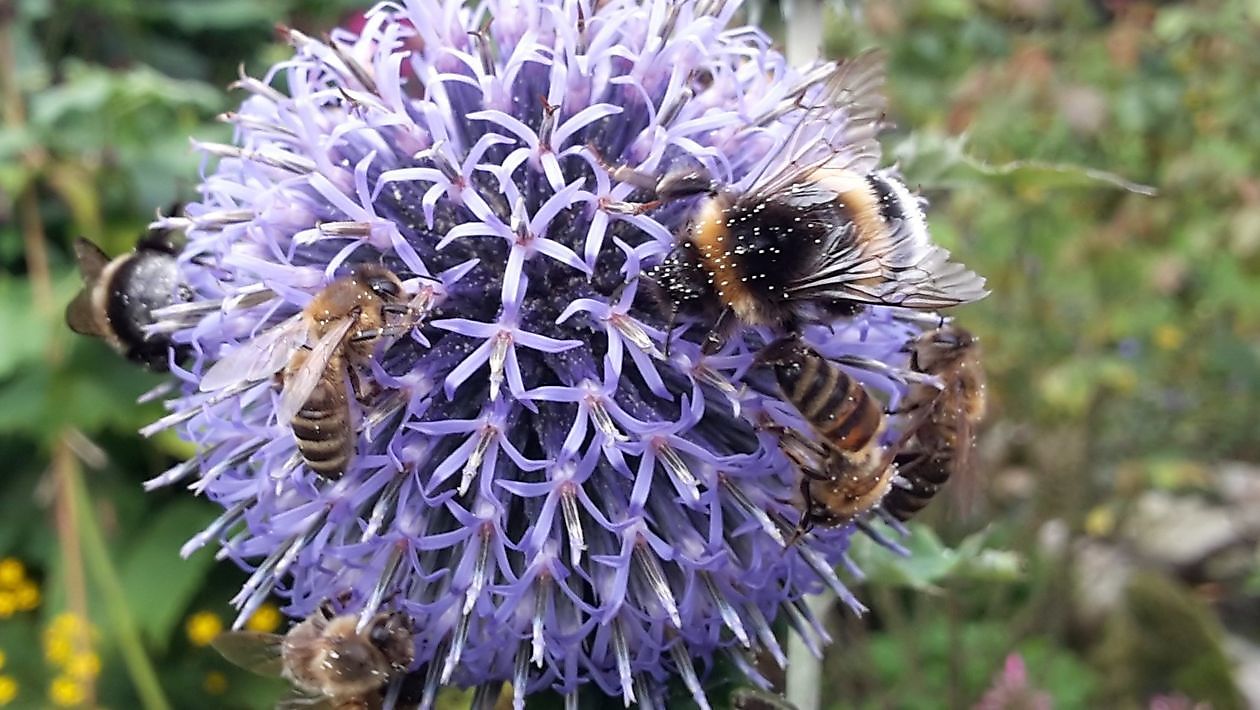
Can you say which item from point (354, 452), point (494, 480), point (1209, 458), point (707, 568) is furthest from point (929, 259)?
point (1209, 458)

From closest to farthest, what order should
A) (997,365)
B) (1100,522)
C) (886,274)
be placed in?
(886,274), (1100,522), (997,365)

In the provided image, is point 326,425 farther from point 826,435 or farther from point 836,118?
point 836,118

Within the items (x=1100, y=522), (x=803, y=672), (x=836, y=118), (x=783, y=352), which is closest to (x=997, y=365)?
(x=1100, y=522)

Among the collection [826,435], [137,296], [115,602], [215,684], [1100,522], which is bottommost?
[1100,522]

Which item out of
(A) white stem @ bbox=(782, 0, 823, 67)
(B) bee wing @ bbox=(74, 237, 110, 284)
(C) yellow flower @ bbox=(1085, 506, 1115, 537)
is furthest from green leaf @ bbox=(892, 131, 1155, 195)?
(C) yellow flower @ bbox=(1085, 506, 1115, 537)

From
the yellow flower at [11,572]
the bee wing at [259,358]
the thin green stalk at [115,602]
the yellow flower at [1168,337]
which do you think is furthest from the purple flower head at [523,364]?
the yellow flower at [1168,337]

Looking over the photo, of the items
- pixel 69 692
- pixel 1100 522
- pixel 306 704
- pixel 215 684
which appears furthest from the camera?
pixel 1100 522

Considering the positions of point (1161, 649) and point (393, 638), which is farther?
point (1161, 649)

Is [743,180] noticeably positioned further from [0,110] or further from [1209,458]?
[1209,458]
